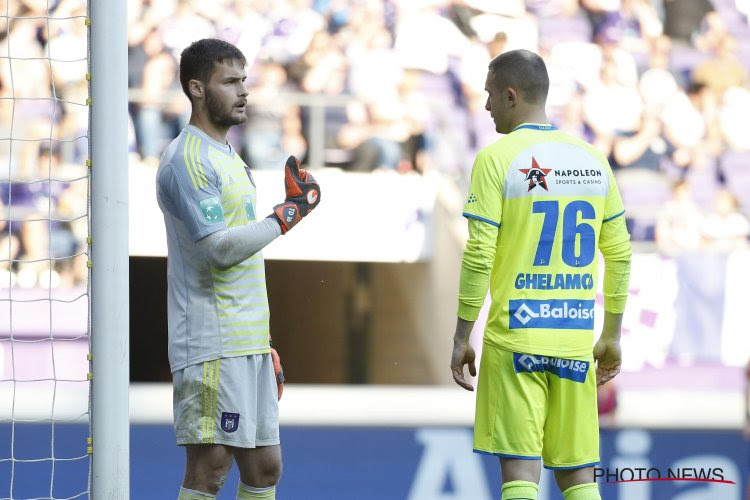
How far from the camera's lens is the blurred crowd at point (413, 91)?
5.47 metres

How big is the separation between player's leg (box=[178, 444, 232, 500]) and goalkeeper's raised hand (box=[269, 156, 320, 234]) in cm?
56

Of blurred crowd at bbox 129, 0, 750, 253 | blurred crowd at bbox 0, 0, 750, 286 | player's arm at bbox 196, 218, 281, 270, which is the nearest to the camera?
player's arm at bbox 196, 218, 281, 270

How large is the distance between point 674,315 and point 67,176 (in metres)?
2.93

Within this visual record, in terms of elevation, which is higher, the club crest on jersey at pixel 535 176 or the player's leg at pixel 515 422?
the club crest on jersey at pixel 535 176

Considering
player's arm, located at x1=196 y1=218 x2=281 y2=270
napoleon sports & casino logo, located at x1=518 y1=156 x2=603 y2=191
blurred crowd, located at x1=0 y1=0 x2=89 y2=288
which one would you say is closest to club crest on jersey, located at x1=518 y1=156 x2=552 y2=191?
napoleon sports & casino logo, located at x1=518 y1=156 x2=603 y2=191

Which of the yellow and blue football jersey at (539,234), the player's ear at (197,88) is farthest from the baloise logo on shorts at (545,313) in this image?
the player's ear at (197,88)

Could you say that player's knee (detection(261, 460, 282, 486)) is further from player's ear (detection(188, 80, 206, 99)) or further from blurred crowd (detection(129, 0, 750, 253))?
blurred crowd (detection(129, 0, 750, 253))

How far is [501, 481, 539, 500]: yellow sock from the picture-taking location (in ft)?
9.11

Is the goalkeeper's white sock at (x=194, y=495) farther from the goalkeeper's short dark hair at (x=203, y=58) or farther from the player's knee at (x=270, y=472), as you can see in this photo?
the goalkeeper's short dark hair at (x=203, y=58)

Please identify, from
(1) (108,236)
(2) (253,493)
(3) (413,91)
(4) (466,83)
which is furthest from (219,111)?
(4) (466,83)

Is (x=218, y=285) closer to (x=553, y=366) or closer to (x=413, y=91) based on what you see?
(x=553, y=366)

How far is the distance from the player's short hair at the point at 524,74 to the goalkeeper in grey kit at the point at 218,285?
0.57 meters

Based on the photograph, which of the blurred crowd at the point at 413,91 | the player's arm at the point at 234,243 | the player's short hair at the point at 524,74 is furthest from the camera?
the blurred crowd at the point at 413,91

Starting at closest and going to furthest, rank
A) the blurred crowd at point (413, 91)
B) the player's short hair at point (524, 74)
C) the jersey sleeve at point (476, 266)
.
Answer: the jersey sleeve at point (476, 266) < the player's short hair at point (524, 74) < the blurred crowd at point (413, 91)
